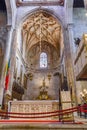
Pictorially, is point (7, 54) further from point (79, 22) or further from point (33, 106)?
point (79, 22)

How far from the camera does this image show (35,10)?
15.4 meters

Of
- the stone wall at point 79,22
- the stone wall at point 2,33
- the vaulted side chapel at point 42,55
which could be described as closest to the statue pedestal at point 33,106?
the vaulted side chapel at point 42,55

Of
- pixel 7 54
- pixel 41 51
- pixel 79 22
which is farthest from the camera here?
pixel 41 51

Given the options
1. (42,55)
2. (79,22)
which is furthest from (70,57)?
(42,55)

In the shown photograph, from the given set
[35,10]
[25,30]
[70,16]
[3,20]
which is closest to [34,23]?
[25,30]

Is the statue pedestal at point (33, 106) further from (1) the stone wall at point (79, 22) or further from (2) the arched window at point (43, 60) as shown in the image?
(2) the arched window at point (43, 60)

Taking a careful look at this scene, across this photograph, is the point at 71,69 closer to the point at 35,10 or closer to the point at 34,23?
the point at 35,10

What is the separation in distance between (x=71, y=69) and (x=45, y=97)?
20.6ft

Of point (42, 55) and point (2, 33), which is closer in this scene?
point (2, 33)

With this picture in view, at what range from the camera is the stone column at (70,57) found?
1106 cm

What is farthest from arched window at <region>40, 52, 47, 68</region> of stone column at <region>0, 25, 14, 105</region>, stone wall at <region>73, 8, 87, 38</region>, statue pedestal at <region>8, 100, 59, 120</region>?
statue pedestal at <region>8, 100, 59, 120</region>

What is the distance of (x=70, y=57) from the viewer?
40.5 feet

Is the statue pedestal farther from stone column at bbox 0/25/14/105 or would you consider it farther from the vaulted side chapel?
stone column at bbox 0/25/14/105

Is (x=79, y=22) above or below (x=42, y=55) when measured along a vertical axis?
above
